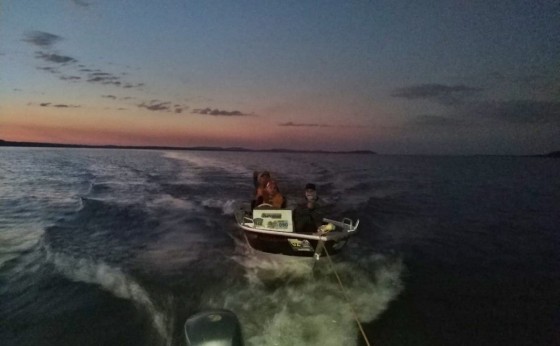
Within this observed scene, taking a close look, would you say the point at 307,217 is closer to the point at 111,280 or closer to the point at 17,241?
the point at 111,280

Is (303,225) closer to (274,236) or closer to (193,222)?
(274,236)

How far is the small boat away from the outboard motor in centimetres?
514

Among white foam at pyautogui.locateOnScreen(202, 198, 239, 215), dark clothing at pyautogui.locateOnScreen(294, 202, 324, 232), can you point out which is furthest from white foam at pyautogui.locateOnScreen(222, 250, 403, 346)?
white foam at pyautogui.locateOnScreen(202, 198, 239, 215)

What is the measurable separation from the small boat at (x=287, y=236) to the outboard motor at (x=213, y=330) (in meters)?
5.14

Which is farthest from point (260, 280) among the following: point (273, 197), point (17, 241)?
point (17, 241)

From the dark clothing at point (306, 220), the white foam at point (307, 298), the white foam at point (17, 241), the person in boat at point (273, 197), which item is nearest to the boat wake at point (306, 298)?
the white foam at point (307, 298)

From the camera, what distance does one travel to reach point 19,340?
6.62 meters

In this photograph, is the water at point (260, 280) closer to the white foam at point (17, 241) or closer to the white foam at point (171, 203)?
the white foam at point (17, 241)

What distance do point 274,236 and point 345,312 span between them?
3.01 metres

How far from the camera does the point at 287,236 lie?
9.27m

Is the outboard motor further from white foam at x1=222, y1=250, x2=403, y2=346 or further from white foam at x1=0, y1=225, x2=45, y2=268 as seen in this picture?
white foam at x1=0, y1=225, x2=45, y2=268

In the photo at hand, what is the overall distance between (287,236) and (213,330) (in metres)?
5.66

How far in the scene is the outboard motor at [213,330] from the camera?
3.62 m

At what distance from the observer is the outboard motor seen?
3.62 meters
